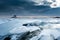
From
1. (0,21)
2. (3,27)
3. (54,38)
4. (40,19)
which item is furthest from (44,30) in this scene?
(0,21)

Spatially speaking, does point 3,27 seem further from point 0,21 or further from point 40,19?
point 40,19

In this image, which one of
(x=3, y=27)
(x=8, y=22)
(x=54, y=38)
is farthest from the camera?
(x=8, y=22)

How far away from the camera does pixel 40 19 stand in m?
3.44

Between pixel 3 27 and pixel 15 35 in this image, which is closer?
pixel 15 35

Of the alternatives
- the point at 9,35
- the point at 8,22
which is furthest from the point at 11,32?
the point at 8,22

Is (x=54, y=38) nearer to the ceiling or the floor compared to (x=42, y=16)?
nearer to the floor

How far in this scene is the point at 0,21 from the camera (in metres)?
3.48

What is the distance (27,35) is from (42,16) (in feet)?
2.66

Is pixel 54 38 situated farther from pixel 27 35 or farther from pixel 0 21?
pixel 0 21

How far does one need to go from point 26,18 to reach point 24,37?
82cm

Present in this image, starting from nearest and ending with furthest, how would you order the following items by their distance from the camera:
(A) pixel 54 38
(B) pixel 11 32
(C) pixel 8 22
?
(A) pixel 54 38 → (B) pixel 11 32 → (C) pixel 8 22

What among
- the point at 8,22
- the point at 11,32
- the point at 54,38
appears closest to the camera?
the point at 54,38

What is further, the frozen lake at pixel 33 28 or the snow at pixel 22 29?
the snow at pixel 22 29

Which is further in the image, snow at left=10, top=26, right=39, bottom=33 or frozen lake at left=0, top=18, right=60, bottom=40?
snow at left=10, top=26, right=39, bottom=33
